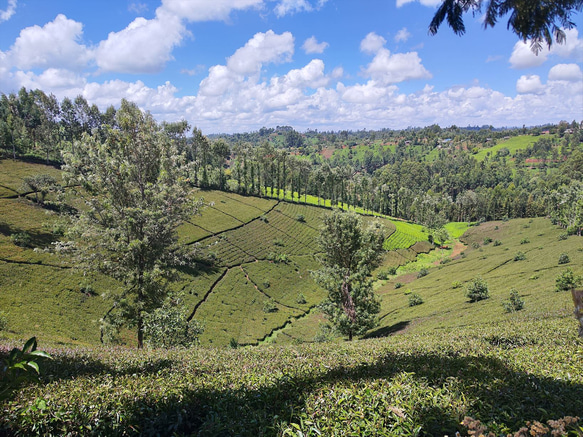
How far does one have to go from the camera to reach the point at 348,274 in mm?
27594

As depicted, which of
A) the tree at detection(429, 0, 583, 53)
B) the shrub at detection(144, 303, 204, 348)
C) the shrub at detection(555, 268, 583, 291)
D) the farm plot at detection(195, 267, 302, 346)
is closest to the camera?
the tree at detection(429, 0, 583, 53)

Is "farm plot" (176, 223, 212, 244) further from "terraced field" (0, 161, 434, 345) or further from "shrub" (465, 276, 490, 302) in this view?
"shrub" (465, 276, 490, 302)

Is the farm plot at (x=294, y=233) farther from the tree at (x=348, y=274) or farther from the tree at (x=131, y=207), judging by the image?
the tree at (x=131, y=207)

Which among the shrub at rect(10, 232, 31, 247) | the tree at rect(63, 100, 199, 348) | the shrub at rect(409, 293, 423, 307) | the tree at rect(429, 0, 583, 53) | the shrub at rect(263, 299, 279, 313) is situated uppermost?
the tree at rect(429, 0, 583, 53)

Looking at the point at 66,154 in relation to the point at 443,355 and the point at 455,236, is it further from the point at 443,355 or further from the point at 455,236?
the point at 455,236

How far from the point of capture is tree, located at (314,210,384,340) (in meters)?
26.4

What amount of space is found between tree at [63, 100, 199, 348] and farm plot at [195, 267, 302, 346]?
27384 millimetres

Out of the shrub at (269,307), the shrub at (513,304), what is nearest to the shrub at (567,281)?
the shrub at (513,304)

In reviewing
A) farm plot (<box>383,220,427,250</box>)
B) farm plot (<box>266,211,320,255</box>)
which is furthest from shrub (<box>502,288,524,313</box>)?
farm plot (<box>383,220,427,250</box>)

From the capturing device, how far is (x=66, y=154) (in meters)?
14.1

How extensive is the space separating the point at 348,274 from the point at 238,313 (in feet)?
101

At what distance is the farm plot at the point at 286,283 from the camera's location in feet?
204

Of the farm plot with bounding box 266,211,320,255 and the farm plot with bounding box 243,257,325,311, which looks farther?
the farm plot with bounding box 266,211,320,255

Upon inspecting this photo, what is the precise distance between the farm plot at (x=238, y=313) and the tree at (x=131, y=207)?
89.8 ft
